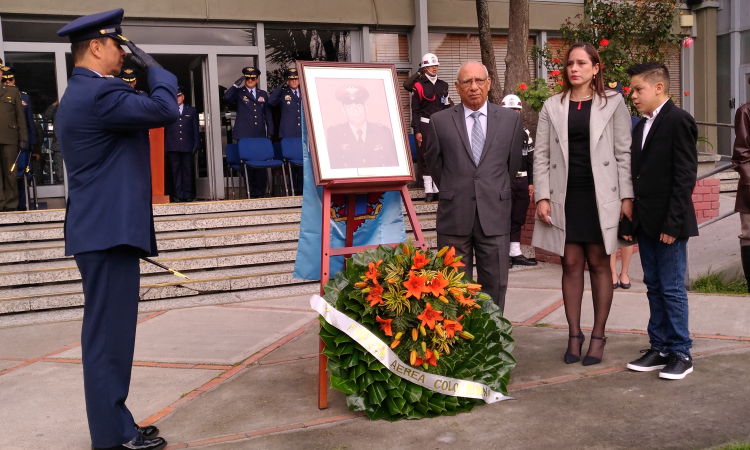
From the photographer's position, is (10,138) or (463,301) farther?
(10,138)

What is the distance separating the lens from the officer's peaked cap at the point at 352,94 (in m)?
4.24

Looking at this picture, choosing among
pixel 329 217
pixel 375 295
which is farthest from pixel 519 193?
pixel 375 295

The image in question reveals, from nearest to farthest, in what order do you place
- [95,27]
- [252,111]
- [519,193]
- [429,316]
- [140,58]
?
[95,27] → [140,58] → [429,316] → [519,193] → [252,111]

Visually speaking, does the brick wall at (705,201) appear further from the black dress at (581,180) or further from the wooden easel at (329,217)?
the wooden easel at (329,217)

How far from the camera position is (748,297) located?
595 cm

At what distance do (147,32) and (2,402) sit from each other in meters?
8.00

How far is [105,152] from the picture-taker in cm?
336

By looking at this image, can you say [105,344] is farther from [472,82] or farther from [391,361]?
[472,82]

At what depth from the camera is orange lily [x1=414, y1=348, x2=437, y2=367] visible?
12.3 ft

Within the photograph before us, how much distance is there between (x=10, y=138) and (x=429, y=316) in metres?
7.75

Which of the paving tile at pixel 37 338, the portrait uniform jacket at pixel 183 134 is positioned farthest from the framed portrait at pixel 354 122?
the portrait uniform jacket at pixel 183 134

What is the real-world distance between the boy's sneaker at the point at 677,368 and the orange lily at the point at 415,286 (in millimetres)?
1570

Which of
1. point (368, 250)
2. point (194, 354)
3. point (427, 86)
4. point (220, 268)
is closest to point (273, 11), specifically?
point (427, 86)

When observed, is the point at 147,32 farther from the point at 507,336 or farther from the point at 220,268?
the point at 507,336
